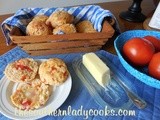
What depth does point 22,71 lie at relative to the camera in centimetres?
56

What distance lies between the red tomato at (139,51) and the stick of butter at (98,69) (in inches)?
3.3

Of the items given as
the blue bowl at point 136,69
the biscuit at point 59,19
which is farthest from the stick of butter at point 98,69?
the biscuit at point 59,19

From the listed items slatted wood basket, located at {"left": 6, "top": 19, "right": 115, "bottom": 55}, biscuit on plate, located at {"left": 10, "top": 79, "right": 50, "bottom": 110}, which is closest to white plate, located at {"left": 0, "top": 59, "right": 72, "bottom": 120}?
biscuit on plate, located at {"left": 10, "top": 79, "right": 50, "bottom": 110}

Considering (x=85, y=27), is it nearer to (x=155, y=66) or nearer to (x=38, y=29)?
(x=38, y=29)

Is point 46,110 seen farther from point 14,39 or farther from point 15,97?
point 14,39

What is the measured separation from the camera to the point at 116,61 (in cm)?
68

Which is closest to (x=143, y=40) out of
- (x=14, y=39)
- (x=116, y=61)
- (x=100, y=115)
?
(x=116, y=61)

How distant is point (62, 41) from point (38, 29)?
0.08 meters

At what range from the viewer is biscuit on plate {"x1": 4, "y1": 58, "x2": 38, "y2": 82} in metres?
0.55

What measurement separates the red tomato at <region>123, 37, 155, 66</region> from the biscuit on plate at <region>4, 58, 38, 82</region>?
0.88ft

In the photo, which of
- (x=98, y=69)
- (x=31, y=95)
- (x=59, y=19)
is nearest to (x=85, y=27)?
(x=59, y=19)

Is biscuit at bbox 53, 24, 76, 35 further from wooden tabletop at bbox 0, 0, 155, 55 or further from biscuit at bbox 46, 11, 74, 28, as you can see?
wooden tabletop at bbox 0, 0, 155, 55

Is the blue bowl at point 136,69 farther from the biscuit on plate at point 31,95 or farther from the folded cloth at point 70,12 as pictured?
the biscuit on plate at point 31,95

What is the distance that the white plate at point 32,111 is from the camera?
1.55 feet
